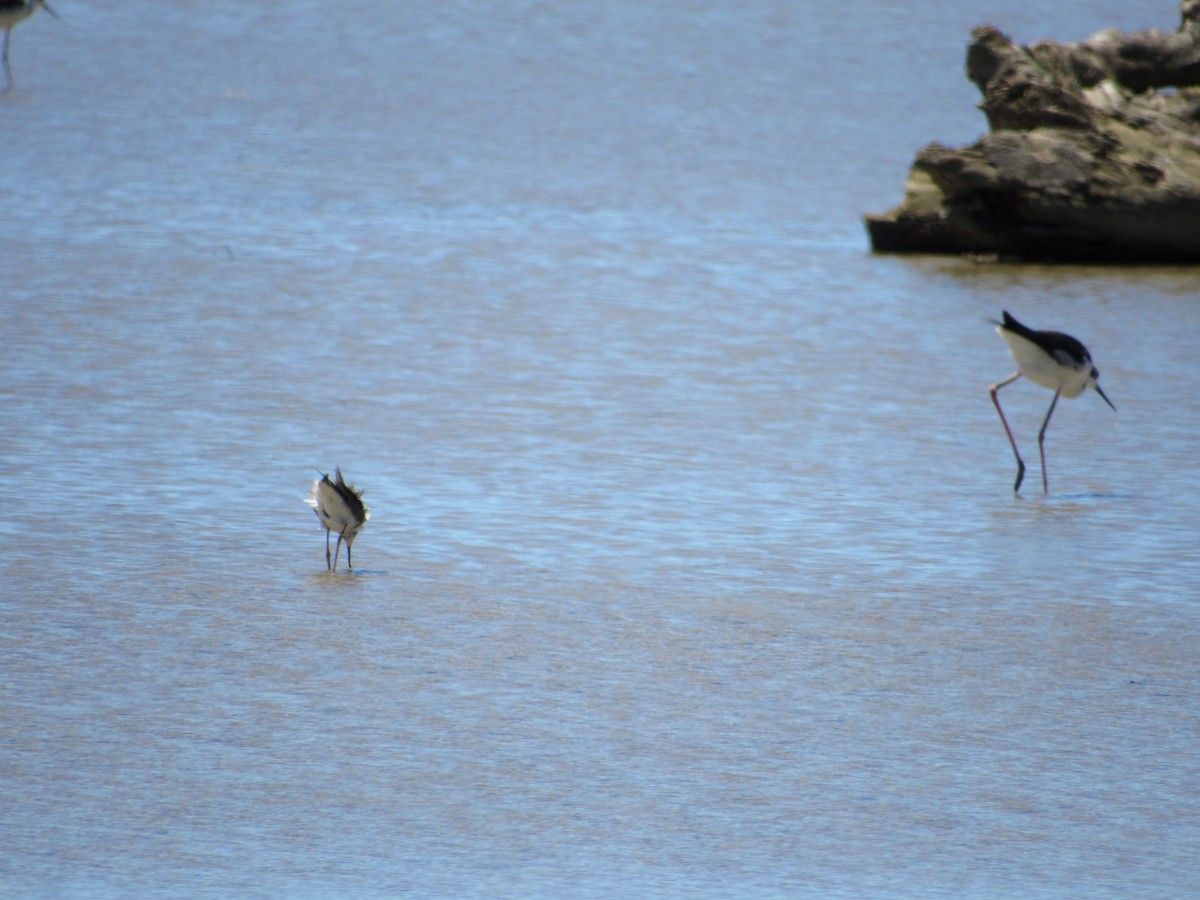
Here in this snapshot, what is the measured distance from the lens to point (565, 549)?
675cm

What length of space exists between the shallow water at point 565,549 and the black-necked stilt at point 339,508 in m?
0.21

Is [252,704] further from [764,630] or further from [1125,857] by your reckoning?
[1125,857]

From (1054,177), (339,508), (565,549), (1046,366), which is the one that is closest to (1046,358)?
(1046,366)

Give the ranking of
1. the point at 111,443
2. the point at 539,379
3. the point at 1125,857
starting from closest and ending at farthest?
the point at 1125,857 → the point at 111,443 → the point at 539,379

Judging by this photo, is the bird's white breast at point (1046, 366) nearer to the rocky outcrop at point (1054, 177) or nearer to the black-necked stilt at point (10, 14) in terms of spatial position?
the rocky outcrop at point (1054, 177)

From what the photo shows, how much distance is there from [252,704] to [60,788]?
73 centimetres

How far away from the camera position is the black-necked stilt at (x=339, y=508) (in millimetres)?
6137

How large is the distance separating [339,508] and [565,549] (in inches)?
38.8

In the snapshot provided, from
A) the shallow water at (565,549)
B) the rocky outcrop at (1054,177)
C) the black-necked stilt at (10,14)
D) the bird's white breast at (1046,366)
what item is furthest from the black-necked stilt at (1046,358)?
the black-necked stilt at (10,14)

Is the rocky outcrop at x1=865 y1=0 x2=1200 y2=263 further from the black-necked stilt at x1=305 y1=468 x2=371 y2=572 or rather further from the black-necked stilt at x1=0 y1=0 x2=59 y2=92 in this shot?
the black-necked stilt at x1=0 y1=0 x2=59 y2=92

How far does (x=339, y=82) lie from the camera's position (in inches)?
825

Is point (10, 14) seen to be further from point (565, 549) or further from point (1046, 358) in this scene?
point (565, 549)

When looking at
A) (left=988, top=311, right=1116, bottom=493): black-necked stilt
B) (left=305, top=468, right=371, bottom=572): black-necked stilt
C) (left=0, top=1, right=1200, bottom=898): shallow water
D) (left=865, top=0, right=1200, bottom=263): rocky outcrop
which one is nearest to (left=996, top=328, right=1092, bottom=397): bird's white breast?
(left=988, top=311, right=1116, bottom=493): black-necked stilt

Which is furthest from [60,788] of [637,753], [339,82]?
[339,82]
